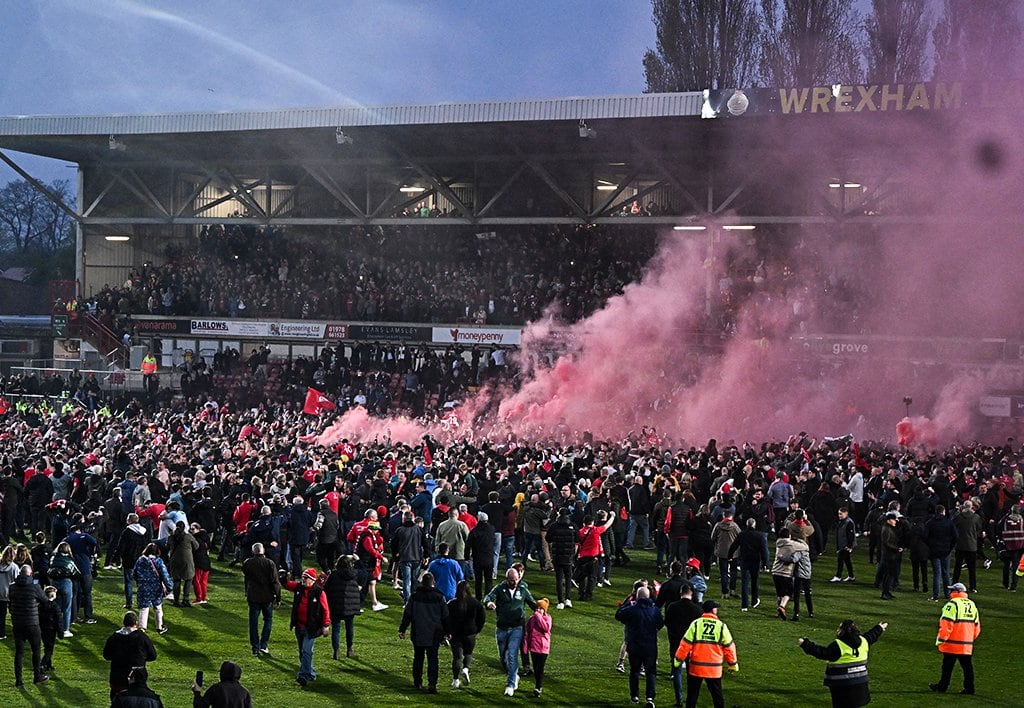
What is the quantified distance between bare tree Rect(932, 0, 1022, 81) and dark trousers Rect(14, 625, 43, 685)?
34148 mm

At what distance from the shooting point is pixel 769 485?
2039cm

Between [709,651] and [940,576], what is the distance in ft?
23.0

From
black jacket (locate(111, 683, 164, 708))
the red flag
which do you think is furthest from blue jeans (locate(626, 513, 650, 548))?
the red flag

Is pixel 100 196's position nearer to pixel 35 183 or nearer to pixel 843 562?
pixel 35 183

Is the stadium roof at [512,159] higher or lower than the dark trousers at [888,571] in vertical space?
higher

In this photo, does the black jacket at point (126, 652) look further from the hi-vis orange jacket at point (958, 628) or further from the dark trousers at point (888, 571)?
the dark trousers at point (888, 571)

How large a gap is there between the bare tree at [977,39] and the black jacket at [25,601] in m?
34.0

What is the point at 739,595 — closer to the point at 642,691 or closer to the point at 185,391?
the point at 642,691

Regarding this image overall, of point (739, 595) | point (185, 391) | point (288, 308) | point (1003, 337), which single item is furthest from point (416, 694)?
point (288, 308)

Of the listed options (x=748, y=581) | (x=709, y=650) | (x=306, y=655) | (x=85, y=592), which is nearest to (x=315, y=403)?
(x=85, y=592)

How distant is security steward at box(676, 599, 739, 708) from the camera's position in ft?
34.5

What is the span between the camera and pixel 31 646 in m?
12.1

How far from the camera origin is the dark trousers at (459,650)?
12.0m

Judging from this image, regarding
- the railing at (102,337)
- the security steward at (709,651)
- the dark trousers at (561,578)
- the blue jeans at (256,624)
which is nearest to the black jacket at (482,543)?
the dark trousers at (561,578)
